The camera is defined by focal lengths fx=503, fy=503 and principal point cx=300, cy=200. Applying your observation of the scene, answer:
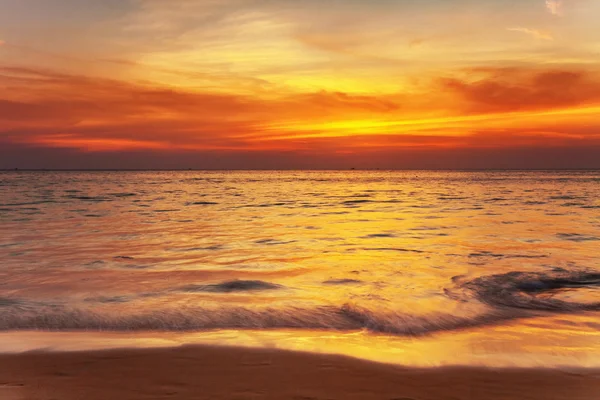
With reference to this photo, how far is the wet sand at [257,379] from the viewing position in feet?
13.1

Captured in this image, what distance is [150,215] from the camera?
2255 cm

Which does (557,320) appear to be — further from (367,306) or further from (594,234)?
(594,234)

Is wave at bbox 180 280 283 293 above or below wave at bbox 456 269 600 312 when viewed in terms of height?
below

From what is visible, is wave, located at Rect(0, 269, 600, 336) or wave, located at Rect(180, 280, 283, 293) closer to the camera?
wave, located at Rect(0, 269, 600, 336)

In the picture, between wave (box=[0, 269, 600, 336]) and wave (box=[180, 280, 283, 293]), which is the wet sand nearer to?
wave (box=[0, 269, 600, 336])

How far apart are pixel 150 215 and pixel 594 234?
17.2 metres

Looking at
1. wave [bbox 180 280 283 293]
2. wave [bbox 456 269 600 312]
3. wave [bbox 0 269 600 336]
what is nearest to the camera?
wave [bbox 0 269 600 336]

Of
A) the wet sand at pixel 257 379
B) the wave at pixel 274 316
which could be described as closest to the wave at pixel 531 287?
the wave at pixel 274 316

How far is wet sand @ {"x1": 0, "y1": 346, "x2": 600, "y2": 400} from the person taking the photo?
13.1 ft

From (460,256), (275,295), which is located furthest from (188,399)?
(460,256)

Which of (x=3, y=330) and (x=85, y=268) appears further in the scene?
(x=85, y=268)

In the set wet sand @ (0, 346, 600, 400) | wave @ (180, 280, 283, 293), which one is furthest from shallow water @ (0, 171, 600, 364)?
wet sand @ (0, 346, 600, 400)

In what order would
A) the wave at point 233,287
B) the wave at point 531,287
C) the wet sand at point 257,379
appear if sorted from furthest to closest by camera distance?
→ the wave at point 233,287, the wave at point 531,287, the wet sand at point 257,379

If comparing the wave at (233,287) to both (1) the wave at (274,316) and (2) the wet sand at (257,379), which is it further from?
(2) the wet sand at (257,379)
